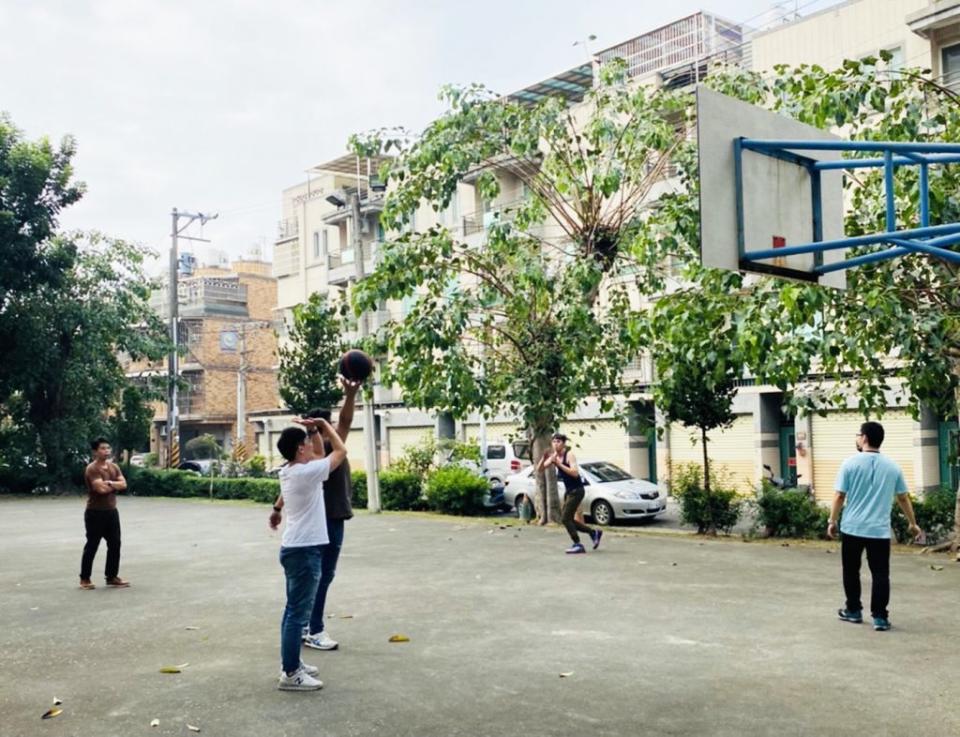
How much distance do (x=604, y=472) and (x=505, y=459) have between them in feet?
→ 18.6

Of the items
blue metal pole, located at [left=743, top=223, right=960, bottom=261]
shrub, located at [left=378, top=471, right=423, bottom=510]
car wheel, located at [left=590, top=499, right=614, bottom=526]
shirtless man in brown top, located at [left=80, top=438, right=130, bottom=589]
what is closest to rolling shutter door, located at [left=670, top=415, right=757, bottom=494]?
car wheel, located at [left=590, top=499, right=614, bottom=526]

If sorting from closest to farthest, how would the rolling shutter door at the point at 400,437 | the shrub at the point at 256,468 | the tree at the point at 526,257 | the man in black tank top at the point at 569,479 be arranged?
the man in black tank top at the point at 569,479, the tree at the point at 526,257, the shrub at the point at 256,468, the rolling shutter door at the point at 400,437

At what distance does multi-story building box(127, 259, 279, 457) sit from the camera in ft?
179

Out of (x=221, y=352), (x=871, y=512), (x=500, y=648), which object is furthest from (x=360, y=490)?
(x=221, y=352)

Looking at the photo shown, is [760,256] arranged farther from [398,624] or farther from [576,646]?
[398,624]

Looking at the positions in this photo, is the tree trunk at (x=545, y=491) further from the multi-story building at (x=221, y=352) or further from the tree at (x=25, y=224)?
the multi-story building at (x=221, y=352)

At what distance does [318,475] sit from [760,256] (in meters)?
3.72

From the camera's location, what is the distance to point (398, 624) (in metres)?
8.75

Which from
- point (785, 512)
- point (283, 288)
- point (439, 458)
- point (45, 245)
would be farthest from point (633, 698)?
point (283, 288)

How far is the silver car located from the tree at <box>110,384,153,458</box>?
1734 centimetres

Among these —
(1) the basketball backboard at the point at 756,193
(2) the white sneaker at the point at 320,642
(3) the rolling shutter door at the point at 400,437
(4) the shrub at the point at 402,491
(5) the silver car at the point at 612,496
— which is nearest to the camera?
(1) the basketball backboard at the point at 756,193

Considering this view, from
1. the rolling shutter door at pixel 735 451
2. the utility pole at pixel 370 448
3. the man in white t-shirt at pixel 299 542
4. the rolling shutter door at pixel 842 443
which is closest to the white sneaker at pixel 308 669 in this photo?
the man in white t-shirt at pixel 299 542

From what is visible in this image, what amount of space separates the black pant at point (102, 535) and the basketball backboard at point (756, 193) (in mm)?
7524

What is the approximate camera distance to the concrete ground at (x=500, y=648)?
19.3 feet
